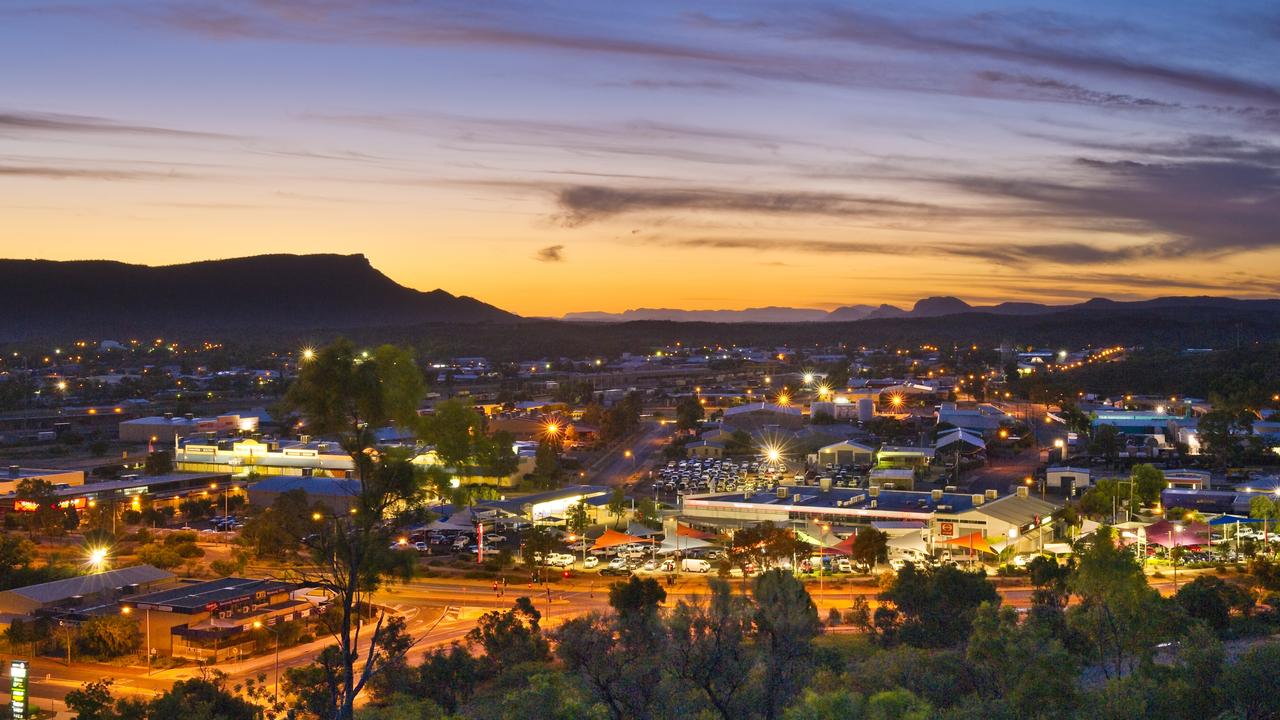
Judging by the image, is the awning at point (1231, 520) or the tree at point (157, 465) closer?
the awning at point (1231, 520)

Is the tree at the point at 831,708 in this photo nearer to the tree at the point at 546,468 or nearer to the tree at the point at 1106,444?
the tree at the point at 546,468

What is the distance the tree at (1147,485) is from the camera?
107 feet

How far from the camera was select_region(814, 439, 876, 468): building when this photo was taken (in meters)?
42.3

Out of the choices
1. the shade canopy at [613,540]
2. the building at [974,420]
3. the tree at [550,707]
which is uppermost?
the tree at [550,707]

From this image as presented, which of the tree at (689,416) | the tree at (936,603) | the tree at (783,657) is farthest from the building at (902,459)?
the tree at (783,657)

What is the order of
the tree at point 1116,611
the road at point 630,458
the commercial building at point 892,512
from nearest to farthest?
the tree at point 1116,611 → the commercial building at point 892,512 → the road at point 630,458

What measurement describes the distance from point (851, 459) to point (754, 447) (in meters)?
5.47

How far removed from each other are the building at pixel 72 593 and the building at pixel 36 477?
13.5m

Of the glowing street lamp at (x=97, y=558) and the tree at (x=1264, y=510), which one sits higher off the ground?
the tree at (x=1264, y=510)

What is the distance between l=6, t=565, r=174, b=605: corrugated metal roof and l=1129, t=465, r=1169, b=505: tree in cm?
2694

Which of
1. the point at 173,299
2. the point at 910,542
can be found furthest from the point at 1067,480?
the point at 173,299

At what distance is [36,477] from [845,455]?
94.7ft

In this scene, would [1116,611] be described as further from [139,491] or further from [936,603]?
[139,491]

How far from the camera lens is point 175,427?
52.8 metres
